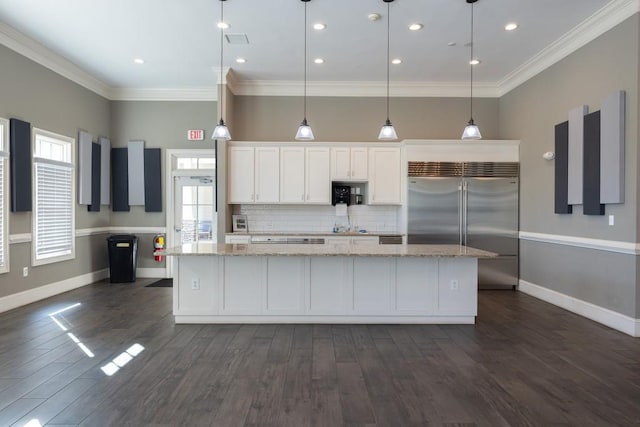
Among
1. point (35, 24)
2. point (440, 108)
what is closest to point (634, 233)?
point (440, 108)

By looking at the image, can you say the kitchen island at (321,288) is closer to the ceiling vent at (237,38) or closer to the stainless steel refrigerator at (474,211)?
the stainless steel refrigerator at (474,211)

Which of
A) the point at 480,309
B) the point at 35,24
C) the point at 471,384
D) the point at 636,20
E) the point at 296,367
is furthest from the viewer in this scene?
the point at 480,309

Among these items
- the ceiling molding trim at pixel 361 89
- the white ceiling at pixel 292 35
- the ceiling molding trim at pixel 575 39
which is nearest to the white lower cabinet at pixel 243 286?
the white ceiling at pixel 292 35

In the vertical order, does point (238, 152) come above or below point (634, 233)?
above

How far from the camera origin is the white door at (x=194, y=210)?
22.1 ft

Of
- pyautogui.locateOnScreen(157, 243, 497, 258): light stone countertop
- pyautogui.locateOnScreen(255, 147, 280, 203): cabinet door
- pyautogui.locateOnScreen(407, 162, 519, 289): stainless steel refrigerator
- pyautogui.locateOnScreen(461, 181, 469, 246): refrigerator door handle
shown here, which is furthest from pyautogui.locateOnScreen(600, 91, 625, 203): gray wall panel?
pyautogui.locateOnScreen(255, 147, 280, 203): cabinet door

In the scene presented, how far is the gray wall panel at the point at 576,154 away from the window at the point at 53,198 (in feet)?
22.8

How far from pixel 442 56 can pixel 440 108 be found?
4.43ft

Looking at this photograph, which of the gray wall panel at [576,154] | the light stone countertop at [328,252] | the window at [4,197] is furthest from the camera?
the window at [4,197]

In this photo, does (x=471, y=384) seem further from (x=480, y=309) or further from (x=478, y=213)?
(x=478, y=213)

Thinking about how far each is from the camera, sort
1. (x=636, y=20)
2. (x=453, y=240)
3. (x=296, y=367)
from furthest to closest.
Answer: (x=453, y=240)
(x=636, y=20)
(x=296, y=367)

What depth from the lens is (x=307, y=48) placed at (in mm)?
5086

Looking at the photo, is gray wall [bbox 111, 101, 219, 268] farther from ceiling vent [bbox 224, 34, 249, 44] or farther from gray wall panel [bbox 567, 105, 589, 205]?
gray wall panel [bbox 567, 105, 589, 205]

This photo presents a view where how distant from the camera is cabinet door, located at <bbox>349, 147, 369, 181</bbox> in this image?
20.4 ft
